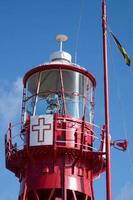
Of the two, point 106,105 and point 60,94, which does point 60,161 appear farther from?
point 106,105

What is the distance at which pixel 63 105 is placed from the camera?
23719mm

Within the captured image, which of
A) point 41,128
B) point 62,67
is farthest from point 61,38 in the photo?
point 41,128

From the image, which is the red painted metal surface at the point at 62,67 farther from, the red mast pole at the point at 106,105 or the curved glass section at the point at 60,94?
the red mast pole at the point at 106,105

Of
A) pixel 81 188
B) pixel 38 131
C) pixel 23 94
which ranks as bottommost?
pixel 81 188

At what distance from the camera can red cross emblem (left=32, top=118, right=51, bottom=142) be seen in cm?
2256

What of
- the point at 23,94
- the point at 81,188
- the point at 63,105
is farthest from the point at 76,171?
the point at 23,94

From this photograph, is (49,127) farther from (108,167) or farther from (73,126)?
(108,167)

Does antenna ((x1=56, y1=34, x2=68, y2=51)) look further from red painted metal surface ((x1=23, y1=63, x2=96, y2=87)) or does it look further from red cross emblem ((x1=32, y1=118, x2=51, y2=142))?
red cross emblem ((x1=32, y1=118, x2=51, y2=142))

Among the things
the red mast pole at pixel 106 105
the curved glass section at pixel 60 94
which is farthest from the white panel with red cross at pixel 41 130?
the red mast pole at pixel 106 105

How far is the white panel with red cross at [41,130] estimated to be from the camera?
73.8ft

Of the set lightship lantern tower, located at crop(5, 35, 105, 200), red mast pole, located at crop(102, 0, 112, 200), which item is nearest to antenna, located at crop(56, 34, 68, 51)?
lightship lantern tower, located at crop(5, 35, 105, 200)

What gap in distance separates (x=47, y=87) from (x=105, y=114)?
3.71 m

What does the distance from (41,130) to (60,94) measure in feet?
6.48

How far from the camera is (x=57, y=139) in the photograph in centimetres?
2277
